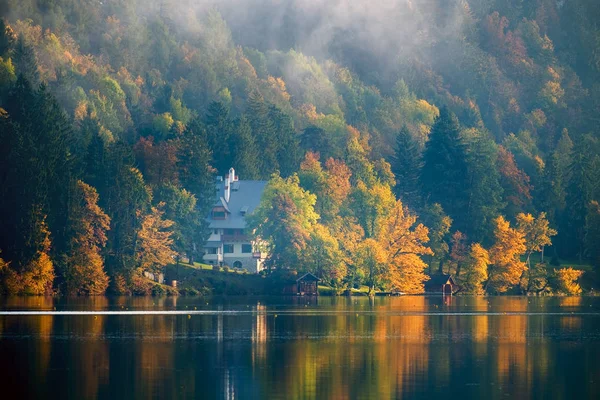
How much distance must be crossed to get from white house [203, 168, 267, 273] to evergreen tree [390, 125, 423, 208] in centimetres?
2067

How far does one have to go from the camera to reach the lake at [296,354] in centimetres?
4762

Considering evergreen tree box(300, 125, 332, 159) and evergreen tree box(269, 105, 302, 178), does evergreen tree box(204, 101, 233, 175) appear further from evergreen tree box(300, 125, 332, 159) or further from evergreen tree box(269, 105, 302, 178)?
evergreen tree box(300, 125, 332, 159)

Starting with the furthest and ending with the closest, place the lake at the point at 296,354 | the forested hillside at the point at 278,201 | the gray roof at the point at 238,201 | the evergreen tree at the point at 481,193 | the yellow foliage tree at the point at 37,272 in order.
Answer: the evergreen tree at the point at 481,193, the gray roof at the point at 238,201, the forested hillside at the point at 278,201, the yellow foliage tree at the point at 37,272, the lake at the point at 296,354

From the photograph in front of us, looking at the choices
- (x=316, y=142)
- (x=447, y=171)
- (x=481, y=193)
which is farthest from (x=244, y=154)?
(x=481, y=193)

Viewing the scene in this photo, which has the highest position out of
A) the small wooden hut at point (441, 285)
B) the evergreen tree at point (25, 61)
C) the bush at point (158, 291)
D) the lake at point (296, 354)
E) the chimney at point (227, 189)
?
the evergreen tree at point (25, 61)

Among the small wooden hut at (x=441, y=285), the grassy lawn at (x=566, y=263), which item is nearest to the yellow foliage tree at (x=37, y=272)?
the small wooden hut at (x=441, y=285)

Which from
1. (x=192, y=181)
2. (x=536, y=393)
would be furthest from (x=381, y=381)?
(x=192, y=181)

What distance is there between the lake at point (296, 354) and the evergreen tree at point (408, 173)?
251ft

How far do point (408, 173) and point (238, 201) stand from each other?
84.4 ft

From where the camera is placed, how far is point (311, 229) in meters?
146

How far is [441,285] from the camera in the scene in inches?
5910

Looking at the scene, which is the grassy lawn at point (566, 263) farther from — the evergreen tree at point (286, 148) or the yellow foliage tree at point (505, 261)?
the evergreen tree at point (286, 148)

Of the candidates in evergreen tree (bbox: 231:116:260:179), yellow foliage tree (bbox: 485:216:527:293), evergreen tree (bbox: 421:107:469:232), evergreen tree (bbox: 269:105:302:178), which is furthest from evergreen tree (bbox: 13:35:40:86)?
yellow foliage tree (bbox: 485:216:527:293)

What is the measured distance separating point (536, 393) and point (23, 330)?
117 feet
